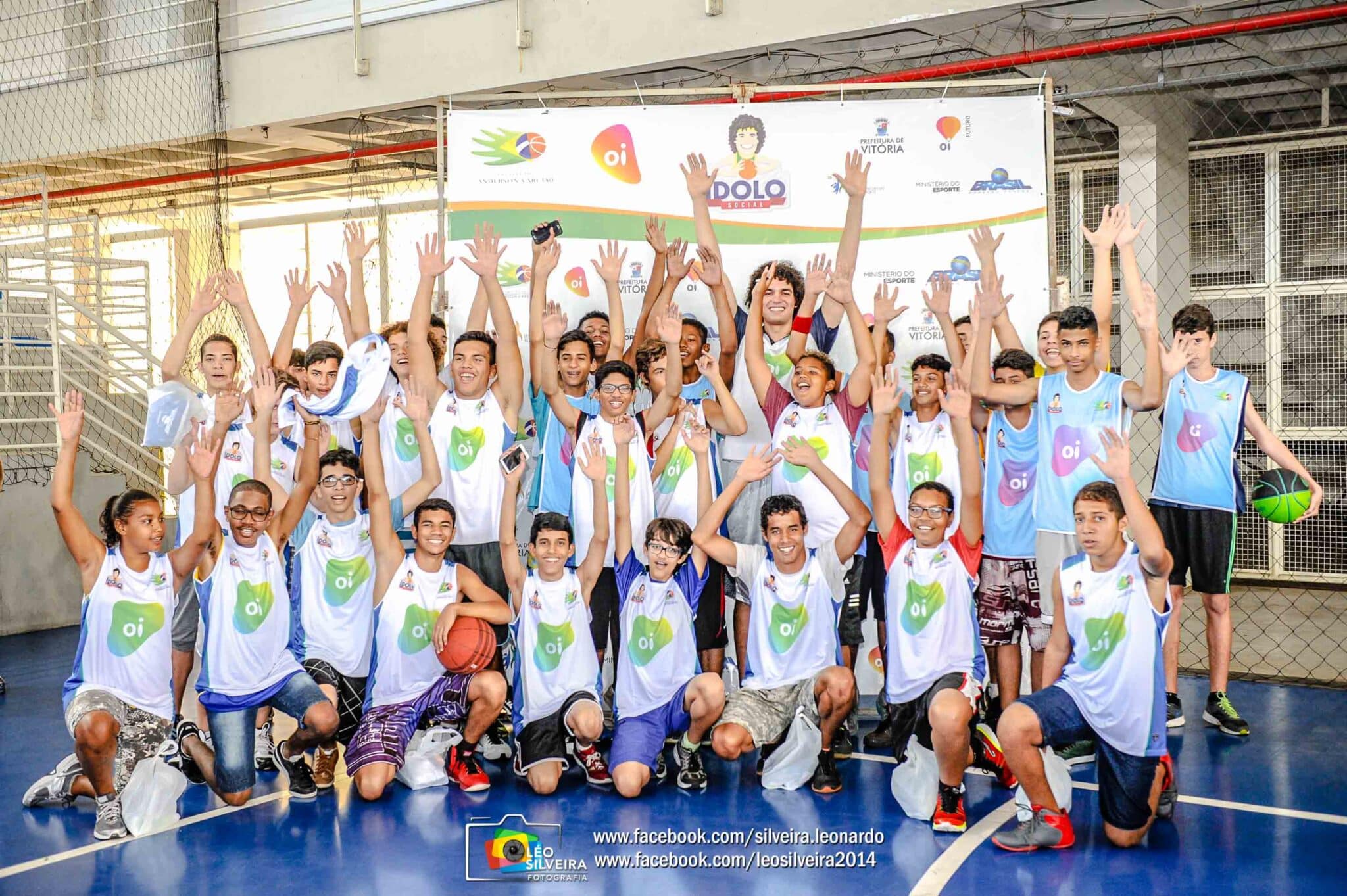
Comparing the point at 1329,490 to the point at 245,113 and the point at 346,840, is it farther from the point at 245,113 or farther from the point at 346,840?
the point at 245,113

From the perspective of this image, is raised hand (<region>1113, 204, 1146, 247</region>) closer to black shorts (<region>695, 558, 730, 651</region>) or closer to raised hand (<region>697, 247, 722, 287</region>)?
raised hand (<region>697, 247, 722, 287</region>)

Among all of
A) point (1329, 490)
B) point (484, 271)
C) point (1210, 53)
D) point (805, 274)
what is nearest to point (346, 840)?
point (484, 271)

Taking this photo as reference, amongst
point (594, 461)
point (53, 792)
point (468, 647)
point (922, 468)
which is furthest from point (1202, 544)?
point (53, 792)

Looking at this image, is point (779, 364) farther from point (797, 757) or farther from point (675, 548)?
point (797, 757)

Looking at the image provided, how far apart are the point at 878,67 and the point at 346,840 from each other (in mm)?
7013

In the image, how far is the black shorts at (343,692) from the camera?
4762mm

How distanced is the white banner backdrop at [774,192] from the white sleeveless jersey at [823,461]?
758 millimetres

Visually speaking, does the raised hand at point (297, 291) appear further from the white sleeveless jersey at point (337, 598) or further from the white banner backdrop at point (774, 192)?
the white sleeveless jersey at point (337, 598)

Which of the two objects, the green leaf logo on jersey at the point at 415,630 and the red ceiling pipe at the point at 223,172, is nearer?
the green leaf logo on jersey at the point at 415,630

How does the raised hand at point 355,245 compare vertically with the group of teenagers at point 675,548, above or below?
above

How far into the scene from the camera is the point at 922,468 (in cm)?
513

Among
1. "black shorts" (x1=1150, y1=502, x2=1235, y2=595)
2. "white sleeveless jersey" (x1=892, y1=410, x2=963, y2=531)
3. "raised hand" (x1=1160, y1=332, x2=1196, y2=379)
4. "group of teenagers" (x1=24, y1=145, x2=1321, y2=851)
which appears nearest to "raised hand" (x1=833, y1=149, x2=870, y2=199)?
"group of teenagers" (x1=24, y1=145, x2=1321, y2=851)

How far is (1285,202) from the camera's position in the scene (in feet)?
31.6

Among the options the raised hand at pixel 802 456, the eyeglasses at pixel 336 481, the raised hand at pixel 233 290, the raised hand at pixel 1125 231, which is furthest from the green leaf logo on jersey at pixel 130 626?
the raised hand at pixel 1125 231
